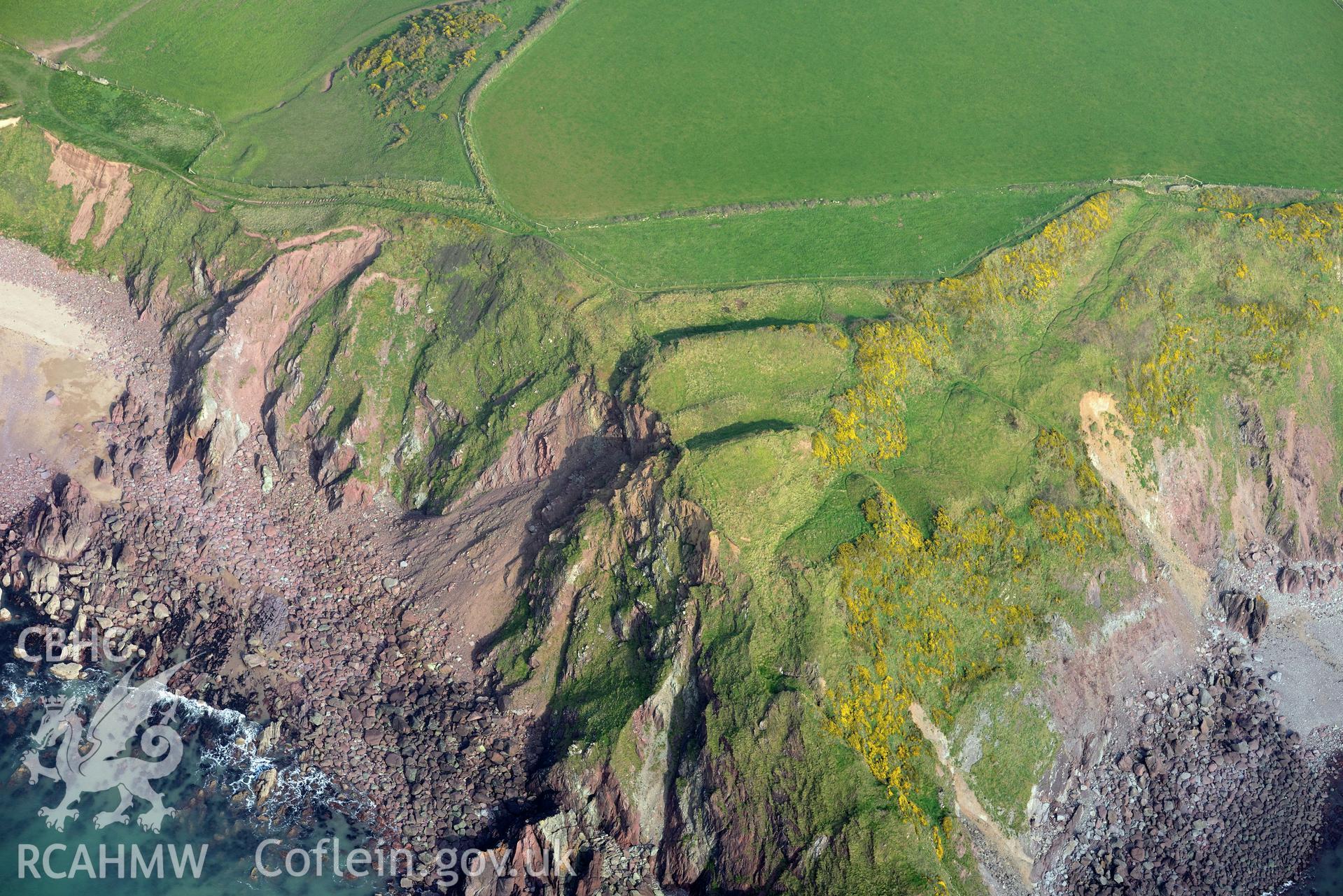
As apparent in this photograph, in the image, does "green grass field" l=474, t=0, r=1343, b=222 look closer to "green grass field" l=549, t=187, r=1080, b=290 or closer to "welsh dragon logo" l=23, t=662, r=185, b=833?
"green grass field" l=549, t=187, r=1080, b=290

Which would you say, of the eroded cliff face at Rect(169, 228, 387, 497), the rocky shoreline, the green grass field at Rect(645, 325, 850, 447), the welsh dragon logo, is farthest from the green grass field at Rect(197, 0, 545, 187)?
the welsh dragon logo

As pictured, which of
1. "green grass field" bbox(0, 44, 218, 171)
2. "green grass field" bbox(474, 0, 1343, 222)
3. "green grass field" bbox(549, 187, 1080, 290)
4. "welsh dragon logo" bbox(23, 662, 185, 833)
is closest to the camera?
"welsh dragon logo" bbox(23, 662, 185, 833)

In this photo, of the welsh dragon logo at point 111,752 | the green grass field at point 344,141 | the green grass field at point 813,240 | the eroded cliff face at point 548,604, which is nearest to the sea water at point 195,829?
the welsh dragon logo at point 111,752

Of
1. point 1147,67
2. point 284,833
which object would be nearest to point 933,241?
point 1147,67

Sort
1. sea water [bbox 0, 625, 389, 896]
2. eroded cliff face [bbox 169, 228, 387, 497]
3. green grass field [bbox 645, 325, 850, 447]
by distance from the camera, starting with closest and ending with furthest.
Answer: sea water [bbox 0, 625, 389, 896] → green grass field [bbox 645, 325, 850, 447] → eroded cliff face [bbox 169, 228, 387, 497]

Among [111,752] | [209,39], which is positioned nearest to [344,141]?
[209,39]

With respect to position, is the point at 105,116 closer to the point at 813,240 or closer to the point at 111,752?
the point at 111,752
